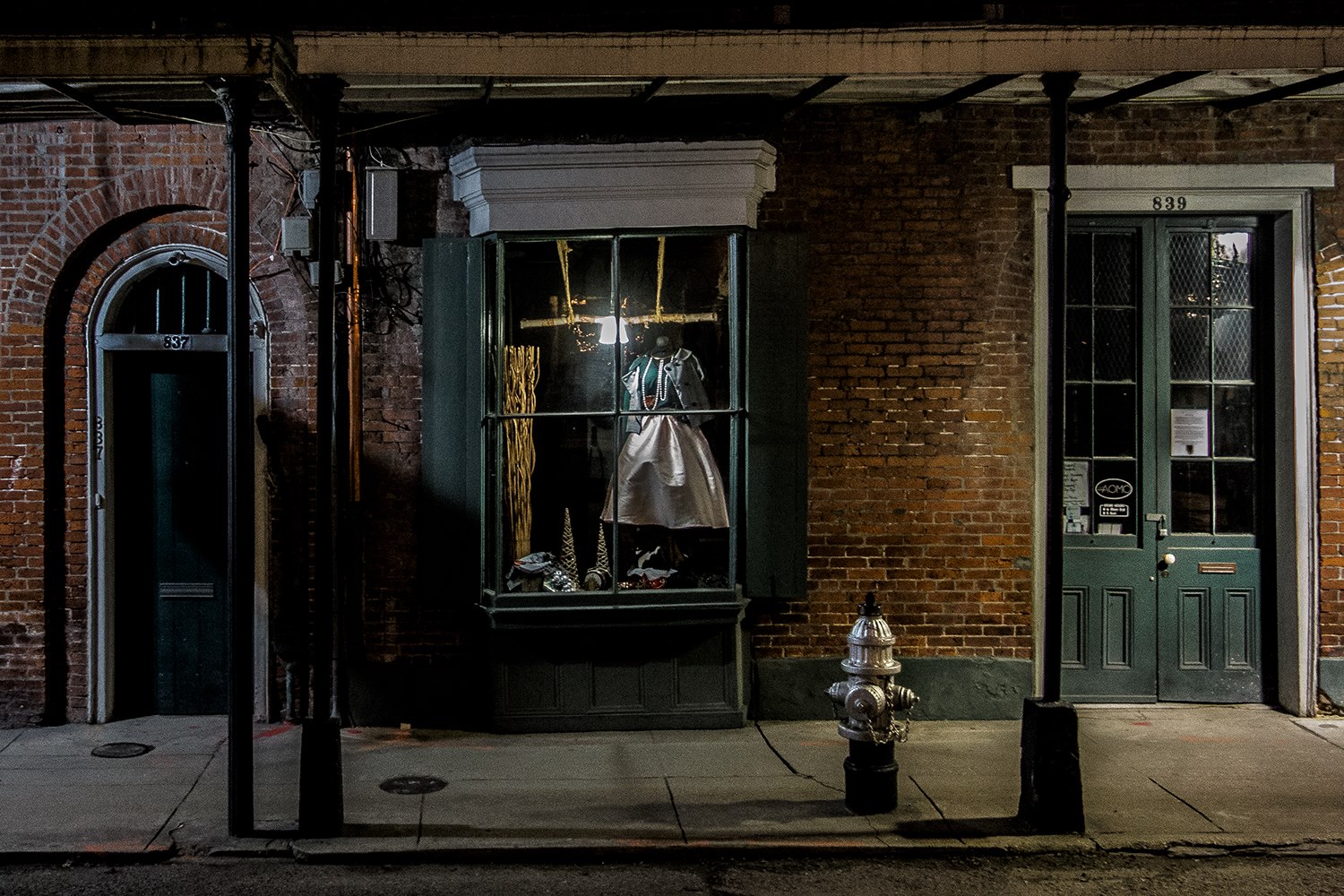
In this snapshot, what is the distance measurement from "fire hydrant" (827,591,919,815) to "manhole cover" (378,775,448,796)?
230 cm

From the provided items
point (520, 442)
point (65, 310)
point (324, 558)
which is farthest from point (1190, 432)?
point (65, 310)

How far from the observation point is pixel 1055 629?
6043 mm

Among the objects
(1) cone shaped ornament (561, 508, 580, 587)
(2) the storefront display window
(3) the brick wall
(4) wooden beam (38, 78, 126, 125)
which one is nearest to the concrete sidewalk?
(3) the brick wall

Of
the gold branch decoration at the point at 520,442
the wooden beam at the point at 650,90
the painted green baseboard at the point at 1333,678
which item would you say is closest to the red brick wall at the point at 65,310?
the gold branch decoration at the point at 520,442

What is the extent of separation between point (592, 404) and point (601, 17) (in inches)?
99.2

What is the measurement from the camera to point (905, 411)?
812 cm

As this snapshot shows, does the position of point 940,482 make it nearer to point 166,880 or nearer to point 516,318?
point 516,318

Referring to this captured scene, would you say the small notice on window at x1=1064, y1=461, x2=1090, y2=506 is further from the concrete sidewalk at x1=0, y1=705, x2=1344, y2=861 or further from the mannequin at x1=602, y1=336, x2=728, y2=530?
the mannequin at x1=602, y1=336, x2=728, y2=530

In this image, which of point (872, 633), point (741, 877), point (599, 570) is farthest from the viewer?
point (599, 570)

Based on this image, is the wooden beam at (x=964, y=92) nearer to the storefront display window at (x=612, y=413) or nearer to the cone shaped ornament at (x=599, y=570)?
the storefront display window at (x=612, y=413)

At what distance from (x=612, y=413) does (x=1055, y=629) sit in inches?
129

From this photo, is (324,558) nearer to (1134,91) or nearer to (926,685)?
(926,685)

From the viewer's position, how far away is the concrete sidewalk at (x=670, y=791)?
5.76 metres

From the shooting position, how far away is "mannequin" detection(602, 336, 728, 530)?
7.99 m
